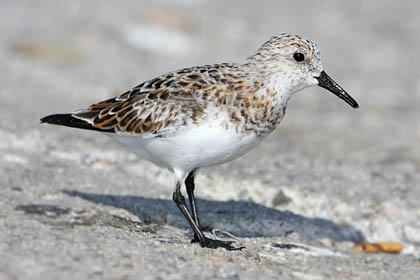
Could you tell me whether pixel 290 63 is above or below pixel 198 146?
above

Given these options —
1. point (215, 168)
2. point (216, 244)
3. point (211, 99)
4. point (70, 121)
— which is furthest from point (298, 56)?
point (215, 168)

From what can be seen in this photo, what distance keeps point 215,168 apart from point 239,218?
1253 millimetres

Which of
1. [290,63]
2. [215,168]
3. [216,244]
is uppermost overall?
[290,63]

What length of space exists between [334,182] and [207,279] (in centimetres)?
353

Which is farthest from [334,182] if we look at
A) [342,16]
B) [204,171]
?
[342,16]

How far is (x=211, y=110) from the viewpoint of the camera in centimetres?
541

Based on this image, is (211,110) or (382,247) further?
(382,247)

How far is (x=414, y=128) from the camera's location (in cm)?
984

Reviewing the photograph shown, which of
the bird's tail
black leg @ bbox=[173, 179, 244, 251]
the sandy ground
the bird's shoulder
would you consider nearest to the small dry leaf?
the sandy ground

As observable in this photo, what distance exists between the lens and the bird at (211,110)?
5.41 meters

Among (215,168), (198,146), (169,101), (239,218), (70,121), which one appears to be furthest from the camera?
(215,168)

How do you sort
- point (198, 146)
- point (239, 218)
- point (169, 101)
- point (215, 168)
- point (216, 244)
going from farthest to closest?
1. point (215, 168)
2. point (239, 218)
3. point (169, 101)
4. point (216, 244)
5. point (198, 146)

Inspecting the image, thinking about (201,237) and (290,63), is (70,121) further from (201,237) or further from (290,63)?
(290,63)

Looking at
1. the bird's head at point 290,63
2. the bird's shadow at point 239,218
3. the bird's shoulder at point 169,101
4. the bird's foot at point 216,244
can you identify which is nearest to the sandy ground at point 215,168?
the bird's shadow at point 239,218
